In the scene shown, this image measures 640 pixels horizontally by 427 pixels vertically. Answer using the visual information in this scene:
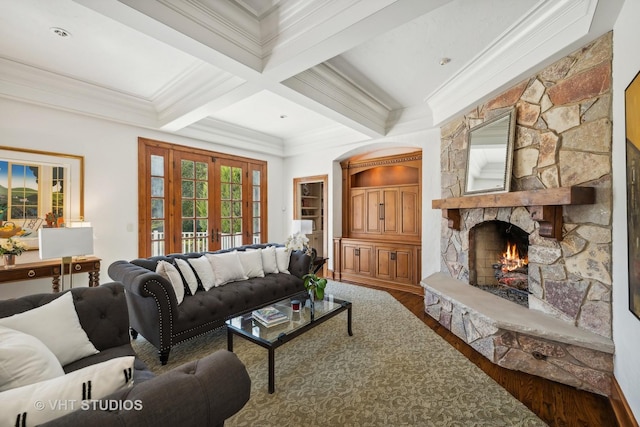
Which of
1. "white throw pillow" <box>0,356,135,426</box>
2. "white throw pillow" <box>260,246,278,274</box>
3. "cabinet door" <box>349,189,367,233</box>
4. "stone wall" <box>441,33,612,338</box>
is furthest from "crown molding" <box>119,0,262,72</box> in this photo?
"cabinet door" <box>349,189,367,233</box>

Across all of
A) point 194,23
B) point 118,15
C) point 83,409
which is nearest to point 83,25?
point 118,15

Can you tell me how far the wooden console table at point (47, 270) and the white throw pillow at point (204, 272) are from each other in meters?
1.20

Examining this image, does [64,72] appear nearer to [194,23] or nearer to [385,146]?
[194,23]

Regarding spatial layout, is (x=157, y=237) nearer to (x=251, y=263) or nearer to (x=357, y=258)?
(x=251, y=263)

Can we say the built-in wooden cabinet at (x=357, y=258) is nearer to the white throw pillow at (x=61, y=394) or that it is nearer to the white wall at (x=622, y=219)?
the white wall at (x=622, y=219)

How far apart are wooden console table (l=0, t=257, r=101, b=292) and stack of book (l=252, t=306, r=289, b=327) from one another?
7.08ft

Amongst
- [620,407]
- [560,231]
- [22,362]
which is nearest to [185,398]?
[22,362]

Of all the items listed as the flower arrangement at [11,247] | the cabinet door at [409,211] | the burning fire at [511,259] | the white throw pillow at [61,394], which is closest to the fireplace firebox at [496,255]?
the burning fire at [511,259]

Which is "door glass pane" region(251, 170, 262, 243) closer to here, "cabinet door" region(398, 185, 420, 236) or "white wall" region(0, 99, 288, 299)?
"white wall" region(0, 99, 288, 299)

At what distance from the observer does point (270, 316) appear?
2.48 m

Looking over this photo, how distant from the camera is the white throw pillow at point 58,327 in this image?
1.45 meters

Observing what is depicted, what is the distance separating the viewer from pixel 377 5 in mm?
1771

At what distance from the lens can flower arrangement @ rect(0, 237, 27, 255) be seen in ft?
8.97

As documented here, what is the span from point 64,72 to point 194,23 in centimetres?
214
